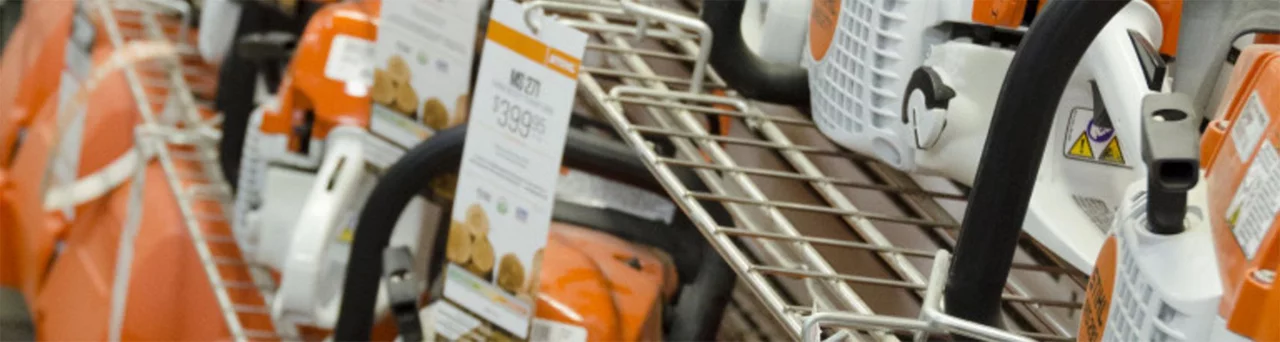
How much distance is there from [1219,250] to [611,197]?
82 centimetres

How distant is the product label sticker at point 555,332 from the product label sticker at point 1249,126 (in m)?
0.67

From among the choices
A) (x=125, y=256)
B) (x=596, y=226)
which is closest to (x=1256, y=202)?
(x=596, y=226)

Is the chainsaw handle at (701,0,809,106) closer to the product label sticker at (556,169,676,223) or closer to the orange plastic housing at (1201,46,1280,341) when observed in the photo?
the product label sticker at (556,169,676,223)

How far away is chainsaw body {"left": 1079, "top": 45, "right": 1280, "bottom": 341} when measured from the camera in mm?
620

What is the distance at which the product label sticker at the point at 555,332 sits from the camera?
4.27ft

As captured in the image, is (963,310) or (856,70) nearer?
(963,310)

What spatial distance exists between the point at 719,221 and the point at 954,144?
0.37 meters

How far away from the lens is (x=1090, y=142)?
93cm

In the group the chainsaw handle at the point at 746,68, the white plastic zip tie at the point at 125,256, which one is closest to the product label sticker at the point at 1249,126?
the chainsaw handle at the point at 746,68

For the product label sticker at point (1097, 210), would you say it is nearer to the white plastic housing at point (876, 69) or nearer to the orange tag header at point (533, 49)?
the white plastic housing at point (876, 69)

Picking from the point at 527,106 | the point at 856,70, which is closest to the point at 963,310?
the point at 856,70

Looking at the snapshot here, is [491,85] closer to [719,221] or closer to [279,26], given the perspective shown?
[719,221]

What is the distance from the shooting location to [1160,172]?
632 millimetres

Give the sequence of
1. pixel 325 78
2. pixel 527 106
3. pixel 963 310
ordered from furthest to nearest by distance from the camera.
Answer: pixel 325 78, pixel 527 106, pixel 963 310
